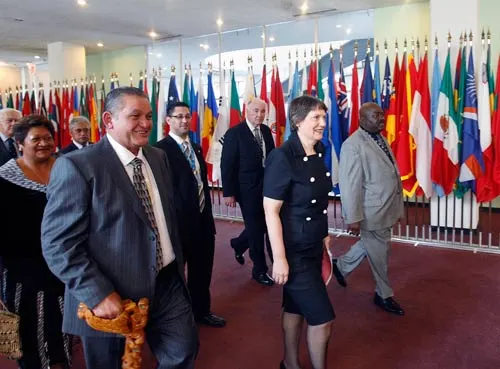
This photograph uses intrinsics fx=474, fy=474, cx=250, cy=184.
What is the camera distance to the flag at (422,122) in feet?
16.4

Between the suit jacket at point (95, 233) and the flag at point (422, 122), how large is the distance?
4.08m

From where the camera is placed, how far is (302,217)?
220cm

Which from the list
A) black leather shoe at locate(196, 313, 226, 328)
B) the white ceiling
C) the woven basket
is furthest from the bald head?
the white ceiling

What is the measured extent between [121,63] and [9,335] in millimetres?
9077

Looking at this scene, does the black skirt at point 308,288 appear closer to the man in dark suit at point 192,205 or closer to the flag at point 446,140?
the man in dark suit at point 192,205

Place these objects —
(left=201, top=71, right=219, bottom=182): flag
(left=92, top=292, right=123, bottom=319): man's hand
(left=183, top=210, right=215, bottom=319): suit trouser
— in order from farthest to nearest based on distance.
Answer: (left=201, top=71, right=219, bottom=182): flag < (left=183, top=210, right=215, bottom=319): suit trouser < (left=92, top=292, right=123, bottom=319): man's hand

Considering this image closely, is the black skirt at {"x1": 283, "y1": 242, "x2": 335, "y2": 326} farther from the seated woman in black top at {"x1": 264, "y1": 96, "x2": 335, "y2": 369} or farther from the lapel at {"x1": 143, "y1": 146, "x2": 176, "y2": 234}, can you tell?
the lapel at {"x1": 143, "y1": 146, "x2": 176, "y2": 234}

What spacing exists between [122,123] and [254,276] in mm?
2745

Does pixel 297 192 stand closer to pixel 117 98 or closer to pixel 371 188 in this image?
pixel 117 98

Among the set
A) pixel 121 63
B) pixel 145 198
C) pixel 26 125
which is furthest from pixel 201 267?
pixel 121 63

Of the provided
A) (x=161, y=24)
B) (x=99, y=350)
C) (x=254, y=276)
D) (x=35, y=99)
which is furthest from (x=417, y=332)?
(x=35, y=99)

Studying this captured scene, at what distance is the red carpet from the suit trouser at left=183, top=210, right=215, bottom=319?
0.17 meters

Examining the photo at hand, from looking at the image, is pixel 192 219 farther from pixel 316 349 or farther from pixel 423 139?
pixel 423 139

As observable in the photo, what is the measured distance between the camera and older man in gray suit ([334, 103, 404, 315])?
3.18 metres
